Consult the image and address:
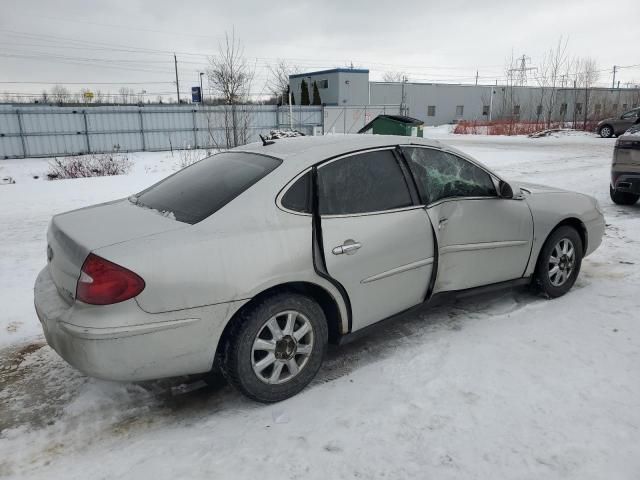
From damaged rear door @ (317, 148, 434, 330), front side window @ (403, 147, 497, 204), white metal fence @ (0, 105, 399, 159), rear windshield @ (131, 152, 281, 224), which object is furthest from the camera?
white metal fence @ (0, 105, 399, 159)

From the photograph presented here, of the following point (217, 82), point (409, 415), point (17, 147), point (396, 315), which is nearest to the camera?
point (409, 415)

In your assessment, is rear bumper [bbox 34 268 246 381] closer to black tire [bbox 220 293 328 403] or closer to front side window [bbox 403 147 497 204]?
black tire [bbox 220 293 328 403]

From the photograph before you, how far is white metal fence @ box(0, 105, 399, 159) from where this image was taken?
66.2ft

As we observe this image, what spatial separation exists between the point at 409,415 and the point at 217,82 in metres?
15.6

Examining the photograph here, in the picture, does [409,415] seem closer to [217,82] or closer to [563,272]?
[563,272]

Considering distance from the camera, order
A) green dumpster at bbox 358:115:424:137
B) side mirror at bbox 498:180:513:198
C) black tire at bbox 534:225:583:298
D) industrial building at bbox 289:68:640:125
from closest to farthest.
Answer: side mirror at bbox 498:180:513:198 < black tire at bbox 534:225:583:298 < green dumpster at bbox 358:115:424:137 < industrial building at bbox 289:68:640:125

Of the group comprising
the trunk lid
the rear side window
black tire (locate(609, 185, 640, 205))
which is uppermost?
the rear side window

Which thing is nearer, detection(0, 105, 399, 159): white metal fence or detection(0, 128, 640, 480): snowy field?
detection(0, 128, 640, 480): snowy field

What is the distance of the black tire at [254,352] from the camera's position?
2693 mm

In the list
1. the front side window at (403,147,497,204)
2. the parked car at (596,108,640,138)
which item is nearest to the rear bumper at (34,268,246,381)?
the front side window at (403,147,497,204)

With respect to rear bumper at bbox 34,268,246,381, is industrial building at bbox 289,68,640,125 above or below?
above

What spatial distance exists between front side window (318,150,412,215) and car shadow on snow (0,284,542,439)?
0.86 m

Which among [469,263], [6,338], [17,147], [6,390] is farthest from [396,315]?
[17,147]

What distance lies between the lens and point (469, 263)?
380 centimetres
